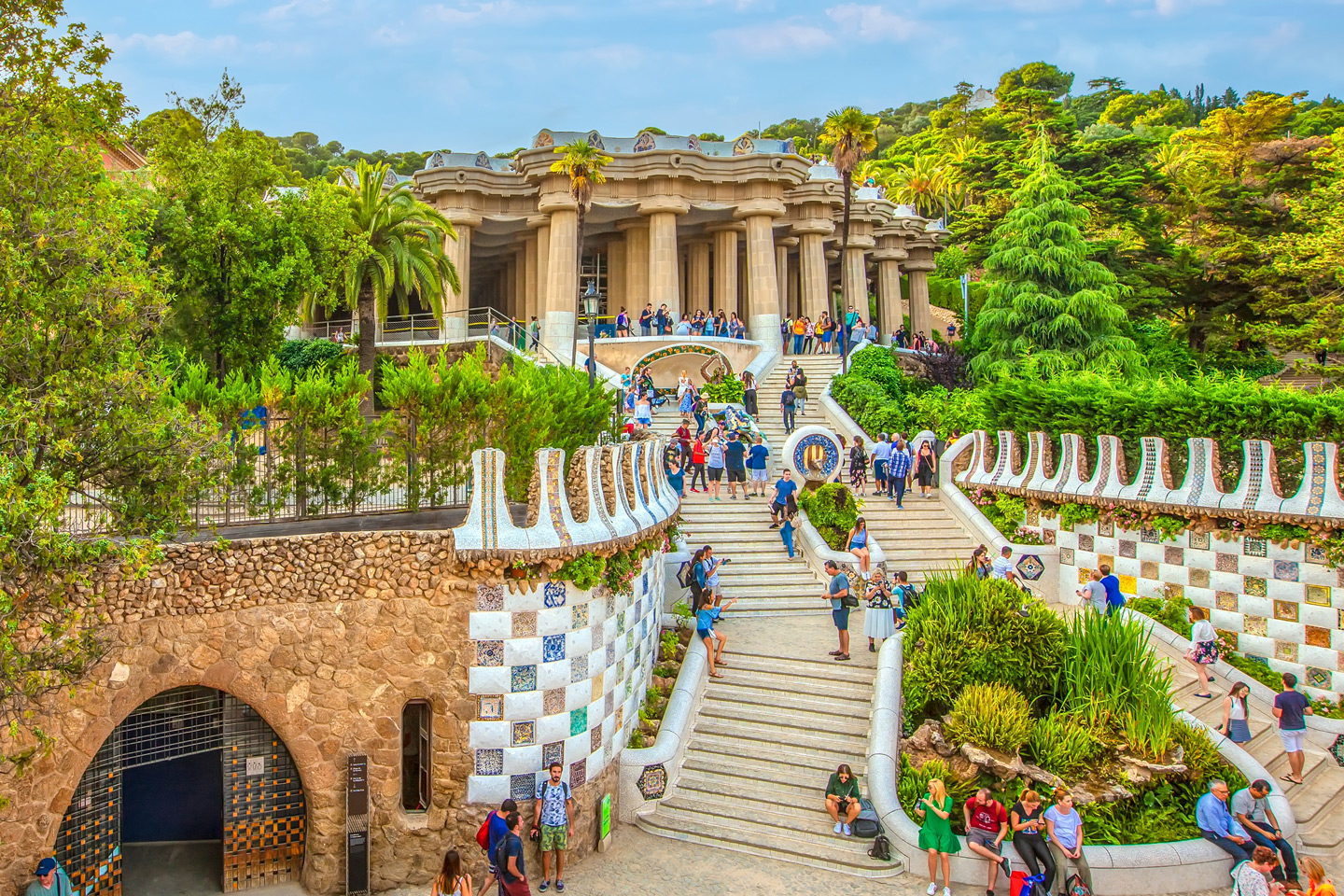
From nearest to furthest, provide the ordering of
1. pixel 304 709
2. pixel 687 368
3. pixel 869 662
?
pixel 304 709, pixel 869 662, pixel 687 368

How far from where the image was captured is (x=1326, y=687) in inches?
595

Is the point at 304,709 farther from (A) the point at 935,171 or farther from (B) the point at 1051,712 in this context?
(A) the point at 935,171

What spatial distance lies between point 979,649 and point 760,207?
2567 centimetres

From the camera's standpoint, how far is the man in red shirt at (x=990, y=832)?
1093cm

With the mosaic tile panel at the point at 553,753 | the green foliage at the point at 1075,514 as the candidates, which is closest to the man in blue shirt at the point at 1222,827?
the green foliage at the point at 1075,514

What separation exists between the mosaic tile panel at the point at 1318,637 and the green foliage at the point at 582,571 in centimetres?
1191

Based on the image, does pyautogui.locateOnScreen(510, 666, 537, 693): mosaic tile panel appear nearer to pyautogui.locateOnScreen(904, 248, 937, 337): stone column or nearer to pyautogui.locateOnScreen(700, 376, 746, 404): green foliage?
pyautogui.locateOnScreen(700, 376, 746, 404): green foliage

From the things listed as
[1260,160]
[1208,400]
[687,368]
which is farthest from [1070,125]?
[1208,400]

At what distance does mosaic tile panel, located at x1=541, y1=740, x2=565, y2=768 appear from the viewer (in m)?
11.4

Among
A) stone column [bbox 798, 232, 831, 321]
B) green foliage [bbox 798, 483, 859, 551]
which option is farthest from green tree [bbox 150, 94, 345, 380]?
stone column [bbox 798, 232, 831, 321]

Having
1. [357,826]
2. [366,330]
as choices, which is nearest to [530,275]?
[366,330]

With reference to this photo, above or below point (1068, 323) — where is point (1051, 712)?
below

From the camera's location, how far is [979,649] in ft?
44.5

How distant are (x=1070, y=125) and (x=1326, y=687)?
41057 millimetres
